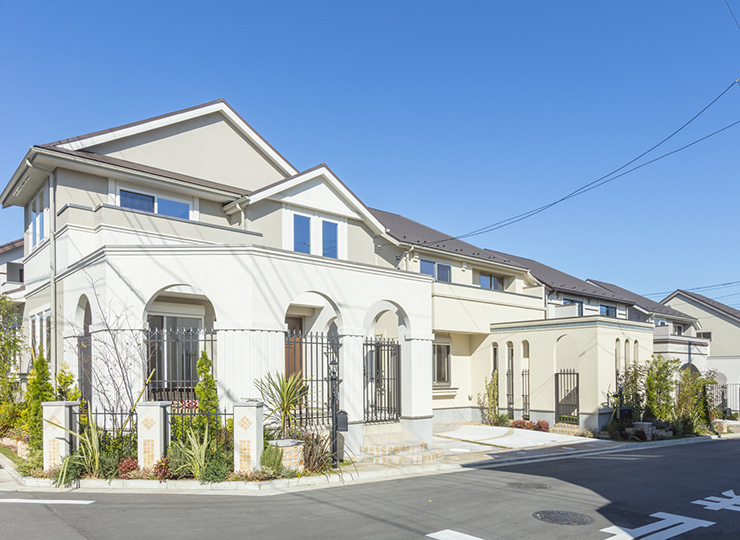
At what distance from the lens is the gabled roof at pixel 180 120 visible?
1720 centimetres

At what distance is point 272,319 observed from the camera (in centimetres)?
1323

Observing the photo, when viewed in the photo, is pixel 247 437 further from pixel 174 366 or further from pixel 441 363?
pixel 441 363

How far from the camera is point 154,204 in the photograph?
18.2 metres

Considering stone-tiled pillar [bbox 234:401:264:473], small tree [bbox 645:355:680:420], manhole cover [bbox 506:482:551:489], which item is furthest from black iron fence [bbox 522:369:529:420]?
→ stone-tiled pillar [bbox 234:401:264:473]

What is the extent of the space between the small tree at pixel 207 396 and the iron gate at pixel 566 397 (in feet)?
48.0

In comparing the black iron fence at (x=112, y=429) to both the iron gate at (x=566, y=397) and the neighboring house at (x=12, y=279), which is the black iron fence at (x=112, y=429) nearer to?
the neighboring house at (x=12, y=279)

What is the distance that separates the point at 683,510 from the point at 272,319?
27.4 ft

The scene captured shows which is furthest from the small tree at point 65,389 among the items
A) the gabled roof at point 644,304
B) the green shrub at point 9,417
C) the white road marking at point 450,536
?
the gabled roof at point 644,304

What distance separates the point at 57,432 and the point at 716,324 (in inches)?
1726

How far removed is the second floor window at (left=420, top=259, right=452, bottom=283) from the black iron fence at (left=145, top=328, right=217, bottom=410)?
10157mm

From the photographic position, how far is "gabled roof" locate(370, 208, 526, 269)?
80.4 ft

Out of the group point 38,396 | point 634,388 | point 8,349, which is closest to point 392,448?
point 38,396

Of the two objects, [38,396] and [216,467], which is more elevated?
[38,396]

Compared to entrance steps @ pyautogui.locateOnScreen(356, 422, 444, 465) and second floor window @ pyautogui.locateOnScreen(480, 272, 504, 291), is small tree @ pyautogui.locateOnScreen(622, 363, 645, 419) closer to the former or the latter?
second floor window @ pyautogui.locateOnScreen(480, 272, 504, 291)
